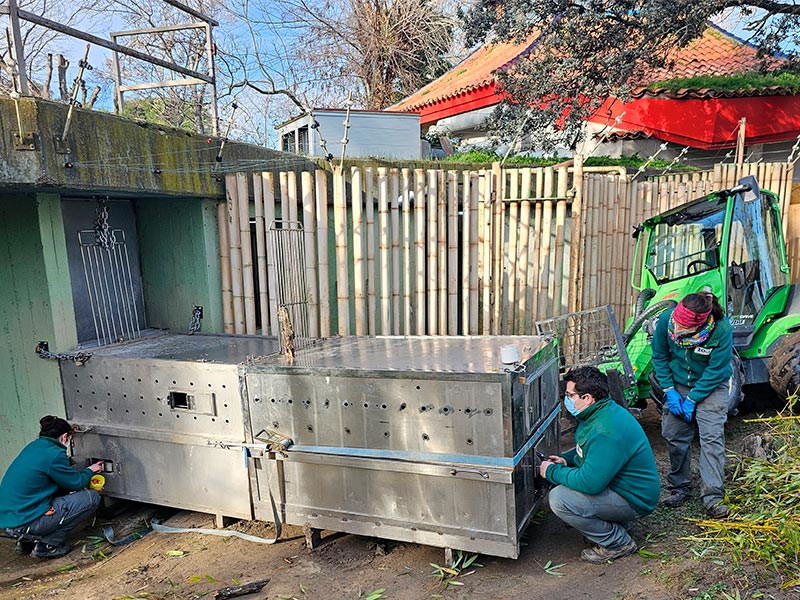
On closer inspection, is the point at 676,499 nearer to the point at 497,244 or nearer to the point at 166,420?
the point at 497,244

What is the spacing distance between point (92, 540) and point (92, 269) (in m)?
2.36

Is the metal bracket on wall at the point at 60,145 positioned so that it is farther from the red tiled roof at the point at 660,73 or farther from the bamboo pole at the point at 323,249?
the red tiled roof at the point at 660,73

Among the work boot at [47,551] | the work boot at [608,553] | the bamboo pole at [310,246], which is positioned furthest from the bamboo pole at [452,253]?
the work boot at [47,551]

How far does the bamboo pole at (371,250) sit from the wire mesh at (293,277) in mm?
651

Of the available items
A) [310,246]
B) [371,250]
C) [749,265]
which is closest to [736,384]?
[749,265]

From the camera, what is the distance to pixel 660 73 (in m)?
12.2

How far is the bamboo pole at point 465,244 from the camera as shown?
6.01 metres

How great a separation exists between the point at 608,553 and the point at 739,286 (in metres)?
2.93

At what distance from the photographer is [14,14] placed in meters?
3.83

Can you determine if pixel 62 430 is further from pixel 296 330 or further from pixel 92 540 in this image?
pixel 296 330

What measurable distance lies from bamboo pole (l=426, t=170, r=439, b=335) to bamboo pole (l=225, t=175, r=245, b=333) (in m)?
1.90

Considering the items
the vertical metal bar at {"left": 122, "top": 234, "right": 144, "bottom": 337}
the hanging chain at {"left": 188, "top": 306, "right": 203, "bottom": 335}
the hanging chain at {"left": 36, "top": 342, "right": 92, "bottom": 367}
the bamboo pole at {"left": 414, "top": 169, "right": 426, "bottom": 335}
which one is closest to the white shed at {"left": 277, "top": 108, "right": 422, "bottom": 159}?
the bamboo pole at {"left": 414, "top": 169, "right": 426, "bottom": 335}

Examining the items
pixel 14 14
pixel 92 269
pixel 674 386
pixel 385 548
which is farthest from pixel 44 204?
pixel 674 386

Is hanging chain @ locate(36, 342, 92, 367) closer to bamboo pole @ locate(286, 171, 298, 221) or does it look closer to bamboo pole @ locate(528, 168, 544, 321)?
bamboo pole @ locate(286, 171, 298, 221)
